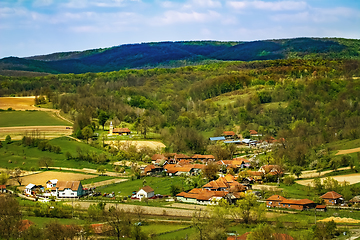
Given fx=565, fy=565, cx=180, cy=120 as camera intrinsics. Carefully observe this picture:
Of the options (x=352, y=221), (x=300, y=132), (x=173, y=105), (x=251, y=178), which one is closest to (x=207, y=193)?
(x=251, y=178)

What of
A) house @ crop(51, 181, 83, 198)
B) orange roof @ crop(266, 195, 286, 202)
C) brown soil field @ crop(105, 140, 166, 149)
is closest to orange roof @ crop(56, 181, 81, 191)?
house @ crop(51, 181, 83, 198)

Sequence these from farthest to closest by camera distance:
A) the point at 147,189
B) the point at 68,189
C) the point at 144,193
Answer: the point at 68,189 < the point at 147,189 < the point at 144,193

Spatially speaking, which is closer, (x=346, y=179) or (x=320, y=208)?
(x=320, y=208)

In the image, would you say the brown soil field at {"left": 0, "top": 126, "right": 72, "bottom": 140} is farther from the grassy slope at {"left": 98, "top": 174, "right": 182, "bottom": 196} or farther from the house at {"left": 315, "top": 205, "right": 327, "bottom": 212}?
the house at {"left": 315, "top": 205, "right": 327, "bottom": 212}

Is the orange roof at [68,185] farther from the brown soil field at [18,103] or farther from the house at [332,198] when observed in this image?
the brown soil field at [18,103]

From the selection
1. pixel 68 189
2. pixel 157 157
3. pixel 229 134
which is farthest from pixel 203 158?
pixel 68 189

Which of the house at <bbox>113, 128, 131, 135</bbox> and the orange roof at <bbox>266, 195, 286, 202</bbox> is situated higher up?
the house at <bbox>113, 128, 131, 135</bbox>

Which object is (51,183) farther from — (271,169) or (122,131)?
(122,131)
